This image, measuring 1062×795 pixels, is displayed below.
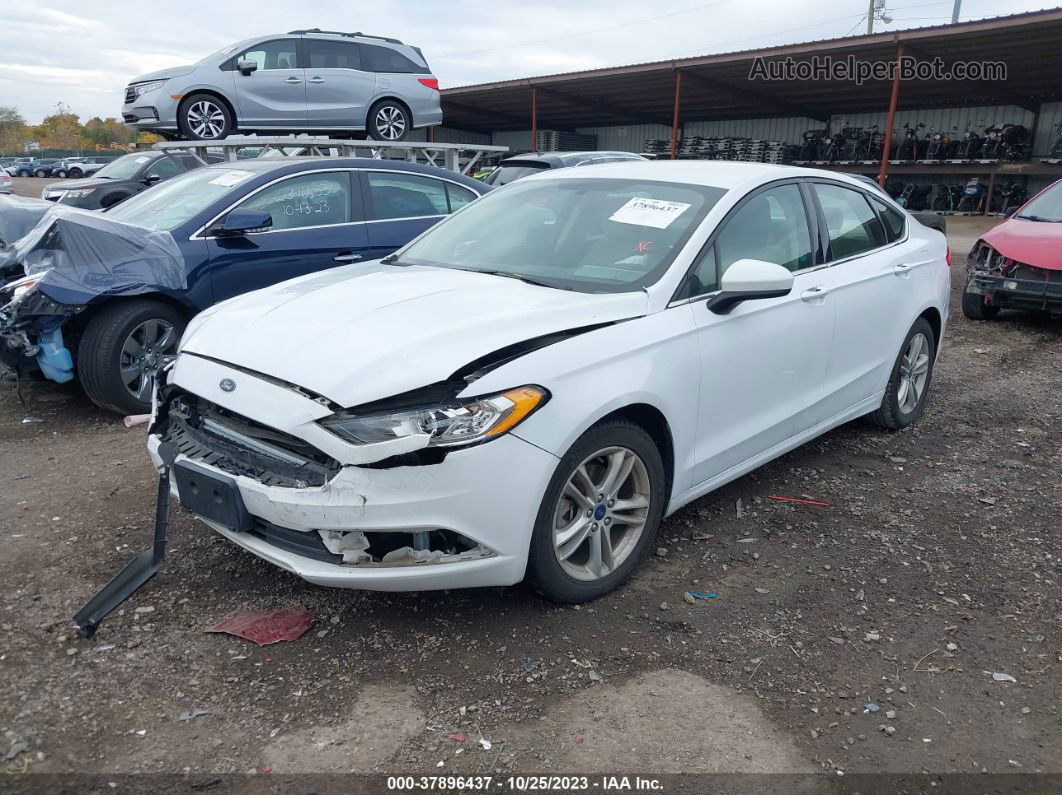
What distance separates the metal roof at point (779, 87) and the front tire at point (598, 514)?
16448mm

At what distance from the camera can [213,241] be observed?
564 cm

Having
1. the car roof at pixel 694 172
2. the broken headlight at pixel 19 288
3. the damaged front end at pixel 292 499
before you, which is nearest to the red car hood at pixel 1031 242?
the car roof at pixel 694 172

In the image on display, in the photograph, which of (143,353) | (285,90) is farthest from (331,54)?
(143,353)

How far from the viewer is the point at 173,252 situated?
5.45 meters

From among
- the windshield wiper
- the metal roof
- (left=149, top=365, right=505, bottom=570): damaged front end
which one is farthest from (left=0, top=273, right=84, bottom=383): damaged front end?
the metal roof

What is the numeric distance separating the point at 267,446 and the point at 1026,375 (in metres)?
6.32

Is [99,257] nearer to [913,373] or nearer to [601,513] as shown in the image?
[601,513]

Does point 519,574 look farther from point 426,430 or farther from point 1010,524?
point 1010,524

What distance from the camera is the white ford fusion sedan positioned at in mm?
2641

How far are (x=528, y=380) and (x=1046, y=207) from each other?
315 inches

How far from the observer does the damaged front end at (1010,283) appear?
777cm

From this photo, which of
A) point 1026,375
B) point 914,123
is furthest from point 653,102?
point 1026,375

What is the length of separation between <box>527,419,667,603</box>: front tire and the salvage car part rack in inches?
230

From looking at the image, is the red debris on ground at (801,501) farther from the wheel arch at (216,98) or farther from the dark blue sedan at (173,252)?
the wheel arch at (216,98)
